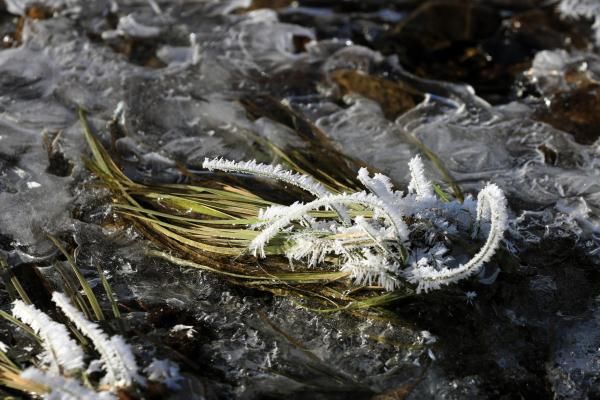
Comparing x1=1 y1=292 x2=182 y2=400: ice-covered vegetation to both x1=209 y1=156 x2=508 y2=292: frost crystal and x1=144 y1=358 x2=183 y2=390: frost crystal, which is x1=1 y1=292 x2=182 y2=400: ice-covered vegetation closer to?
x1=144 y1=358 x2=183 y2=390: frost crystal

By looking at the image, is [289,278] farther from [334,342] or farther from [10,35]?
[10,35]

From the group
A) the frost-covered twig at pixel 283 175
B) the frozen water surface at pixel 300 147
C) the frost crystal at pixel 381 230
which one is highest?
the frost-covered twig at pixel 283 175

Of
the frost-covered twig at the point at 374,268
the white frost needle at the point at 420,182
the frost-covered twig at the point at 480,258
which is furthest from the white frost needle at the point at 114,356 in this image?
the white frost needle at the point at 420,182

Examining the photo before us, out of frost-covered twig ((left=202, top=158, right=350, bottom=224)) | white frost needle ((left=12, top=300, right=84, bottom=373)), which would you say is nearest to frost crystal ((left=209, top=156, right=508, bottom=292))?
frost-covered twig ((left=202, top=158, right=350, bottom=224))

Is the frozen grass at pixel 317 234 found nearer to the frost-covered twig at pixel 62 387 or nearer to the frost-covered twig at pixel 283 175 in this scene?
the frost-covered twig at pixel 283 175

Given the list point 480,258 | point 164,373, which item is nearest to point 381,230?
point 480,258

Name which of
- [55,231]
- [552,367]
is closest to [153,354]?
[55,231]

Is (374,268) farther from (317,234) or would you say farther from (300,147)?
(300,147)
